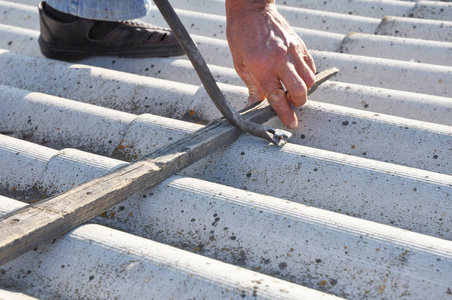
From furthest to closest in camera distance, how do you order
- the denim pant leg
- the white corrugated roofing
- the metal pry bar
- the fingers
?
the denim pant leg < the fingers < the metal pry bar < the white corrugated roofing

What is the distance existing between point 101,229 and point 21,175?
1.67 ft

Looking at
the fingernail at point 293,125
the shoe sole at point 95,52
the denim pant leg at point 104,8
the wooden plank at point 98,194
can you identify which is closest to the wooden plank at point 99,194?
the wooden plank at point 98,194

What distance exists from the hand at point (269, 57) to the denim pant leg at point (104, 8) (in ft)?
2.72

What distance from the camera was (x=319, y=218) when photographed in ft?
4.43

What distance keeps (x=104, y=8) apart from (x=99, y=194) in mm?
1488

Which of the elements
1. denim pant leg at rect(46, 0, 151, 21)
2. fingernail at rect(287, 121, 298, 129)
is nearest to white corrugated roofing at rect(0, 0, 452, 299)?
fingernail at rect(287, 121, 298, 129)

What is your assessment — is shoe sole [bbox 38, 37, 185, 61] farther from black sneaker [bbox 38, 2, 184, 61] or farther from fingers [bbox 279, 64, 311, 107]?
fingers [bbox 279, 64, 311, 107]

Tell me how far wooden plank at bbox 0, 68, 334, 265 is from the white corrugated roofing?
0.16 feet

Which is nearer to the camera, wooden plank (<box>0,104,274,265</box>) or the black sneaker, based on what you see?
wooden plank (<box>0,104,274,265</box>)

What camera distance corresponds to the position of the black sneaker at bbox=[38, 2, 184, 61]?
2.54 meters

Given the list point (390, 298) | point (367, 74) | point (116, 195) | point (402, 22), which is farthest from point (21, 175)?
point (402, 22)

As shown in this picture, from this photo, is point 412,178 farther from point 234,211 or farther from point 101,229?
point 101,229

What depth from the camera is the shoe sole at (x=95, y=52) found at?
8.32 feet

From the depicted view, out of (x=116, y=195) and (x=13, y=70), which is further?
(x=13, y=70)
